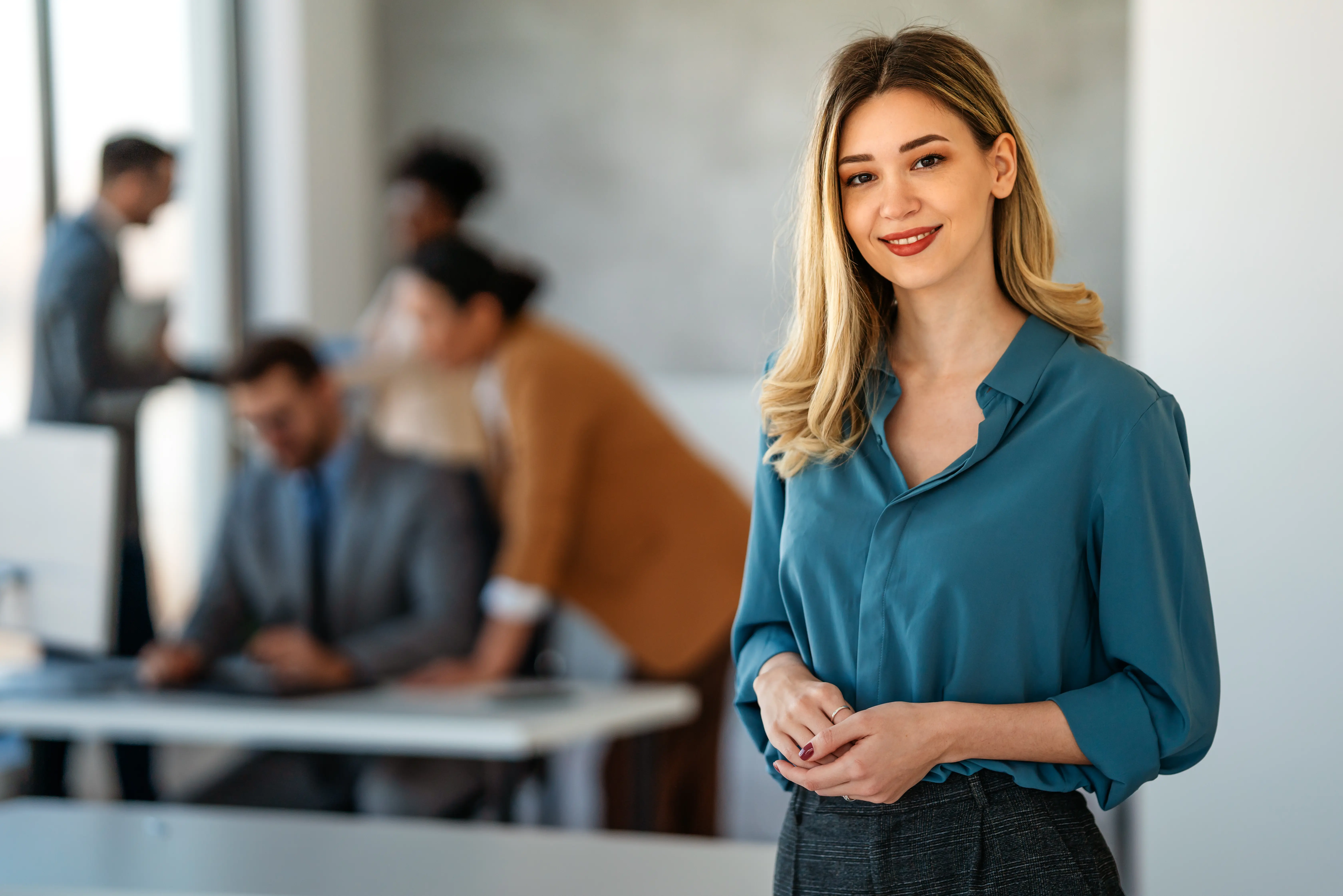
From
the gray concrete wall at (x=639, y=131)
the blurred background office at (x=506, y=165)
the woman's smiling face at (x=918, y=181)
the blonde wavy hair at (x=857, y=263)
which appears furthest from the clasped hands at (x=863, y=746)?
the gray concrete wall at (x=639, y=131)

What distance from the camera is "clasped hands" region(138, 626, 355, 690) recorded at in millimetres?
2818

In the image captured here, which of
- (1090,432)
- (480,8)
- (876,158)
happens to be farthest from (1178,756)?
(480,8)

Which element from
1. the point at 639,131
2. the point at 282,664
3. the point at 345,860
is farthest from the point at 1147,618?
the point at 639,131

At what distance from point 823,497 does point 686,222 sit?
3.59 meters

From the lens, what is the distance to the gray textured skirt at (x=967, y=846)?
100cm

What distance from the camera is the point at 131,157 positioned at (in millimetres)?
2455

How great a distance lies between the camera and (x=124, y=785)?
11.0 ft

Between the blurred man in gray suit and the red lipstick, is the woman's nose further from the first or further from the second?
the blurred man in gray suit

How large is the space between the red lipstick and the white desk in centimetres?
87

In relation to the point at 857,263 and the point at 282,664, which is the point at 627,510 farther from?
the point at 857,263

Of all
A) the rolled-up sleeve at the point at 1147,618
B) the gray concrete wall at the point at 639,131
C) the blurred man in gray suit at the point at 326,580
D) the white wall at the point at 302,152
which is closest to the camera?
the rolled-up sleeve at the point at 1147,618

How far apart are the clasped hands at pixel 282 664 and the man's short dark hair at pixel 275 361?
651 mm

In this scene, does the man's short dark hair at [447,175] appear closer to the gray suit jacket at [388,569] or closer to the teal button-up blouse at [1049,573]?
the gray suit jacket at [388,569]

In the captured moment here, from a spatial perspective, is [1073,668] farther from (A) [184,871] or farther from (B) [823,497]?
(A) [184,871]
